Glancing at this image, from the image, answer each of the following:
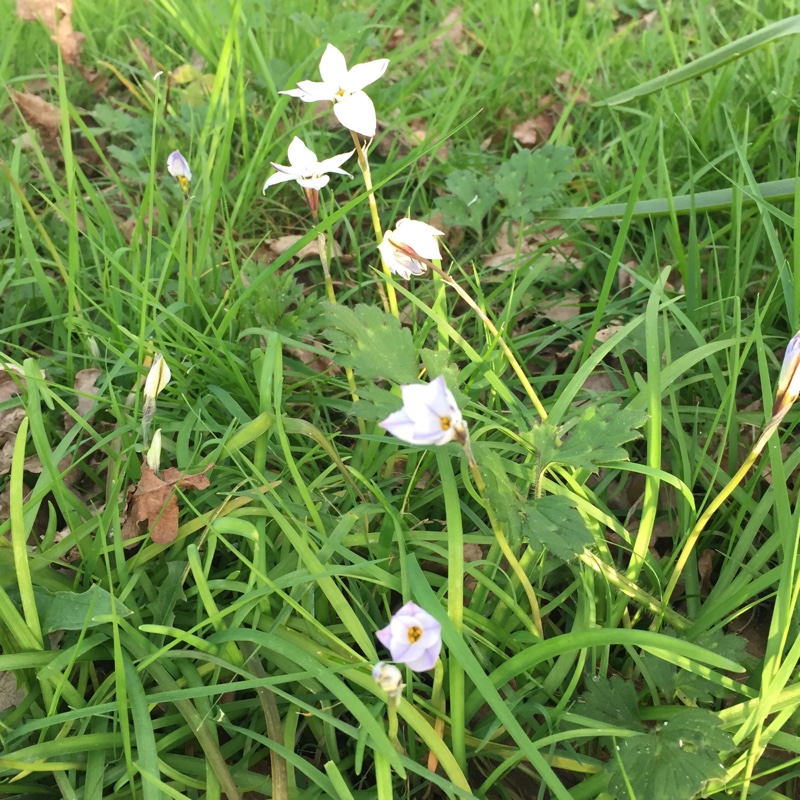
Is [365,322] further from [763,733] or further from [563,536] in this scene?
[763,733]

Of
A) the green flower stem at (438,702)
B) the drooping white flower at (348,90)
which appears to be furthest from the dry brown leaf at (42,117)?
the green flower stem at (438,702)

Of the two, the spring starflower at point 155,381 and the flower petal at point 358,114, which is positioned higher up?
the flower petal at point 358,114

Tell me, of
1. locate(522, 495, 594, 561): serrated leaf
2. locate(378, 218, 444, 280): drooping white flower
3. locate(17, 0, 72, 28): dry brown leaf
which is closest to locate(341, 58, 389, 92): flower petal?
locate(378, 218, 444, 280): drooping white flower

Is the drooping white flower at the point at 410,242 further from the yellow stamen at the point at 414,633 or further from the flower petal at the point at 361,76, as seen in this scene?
the yellow stamen at the point at 414,633

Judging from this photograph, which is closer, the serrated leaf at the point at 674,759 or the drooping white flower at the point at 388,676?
the drooping white flower at the point at 388,676

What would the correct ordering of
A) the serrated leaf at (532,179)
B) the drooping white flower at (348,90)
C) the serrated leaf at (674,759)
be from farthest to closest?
1. the serrated leaf at (532,179)
2. the drooping white flower at (348,90)
3. the serrated leaf at (674,759)

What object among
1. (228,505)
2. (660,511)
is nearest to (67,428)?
(228,505)

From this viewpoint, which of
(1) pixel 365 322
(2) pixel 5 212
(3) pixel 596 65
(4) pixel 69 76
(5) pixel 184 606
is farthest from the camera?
(4) pixel 69 76

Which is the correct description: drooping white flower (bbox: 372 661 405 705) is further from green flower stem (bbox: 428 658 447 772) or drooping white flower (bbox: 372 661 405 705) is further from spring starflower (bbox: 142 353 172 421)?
spring starflower (bbox: 142 353 172 421)
